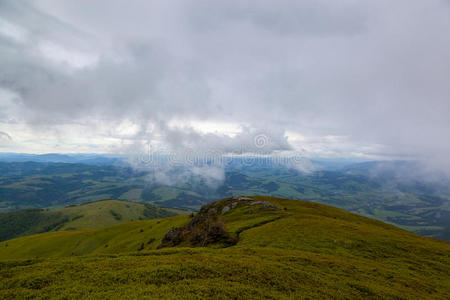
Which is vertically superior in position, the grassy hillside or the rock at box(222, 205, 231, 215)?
the grassy hillside

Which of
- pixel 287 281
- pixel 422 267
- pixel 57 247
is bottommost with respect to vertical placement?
pixel 57 247

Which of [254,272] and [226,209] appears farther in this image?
[226,209]

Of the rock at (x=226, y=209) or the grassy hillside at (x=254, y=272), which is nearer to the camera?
the grassy hillside at (x=254, y=272)

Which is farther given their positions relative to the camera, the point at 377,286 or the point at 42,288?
the point at 377,286

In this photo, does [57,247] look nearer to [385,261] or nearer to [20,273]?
[20,273]

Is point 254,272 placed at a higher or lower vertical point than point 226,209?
higher

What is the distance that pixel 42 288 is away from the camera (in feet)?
47.3

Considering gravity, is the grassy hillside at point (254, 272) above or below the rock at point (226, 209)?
above

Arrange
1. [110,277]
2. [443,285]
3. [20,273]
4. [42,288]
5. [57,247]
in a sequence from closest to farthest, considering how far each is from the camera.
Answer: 1. [42,288]
2. [110,277]
3. [20,273]
4. [443,285]
5. [57,247]

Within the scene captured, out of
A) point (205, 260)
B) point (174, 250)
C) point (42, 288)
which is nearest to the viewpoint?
point (42, 288)

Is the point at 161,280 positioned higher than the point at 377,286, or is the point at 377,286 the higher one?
the point at 161,280

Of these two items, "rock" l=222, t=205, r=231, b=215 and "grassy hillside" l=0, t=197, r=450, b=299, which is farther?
"rock" l=222, t=205, r=231, b=215

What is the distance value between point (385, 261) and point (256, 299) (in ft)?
80.0

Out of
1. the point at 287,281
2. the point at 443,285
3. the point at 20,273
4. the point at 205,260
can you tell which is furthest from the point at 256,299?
the point at 443,285
